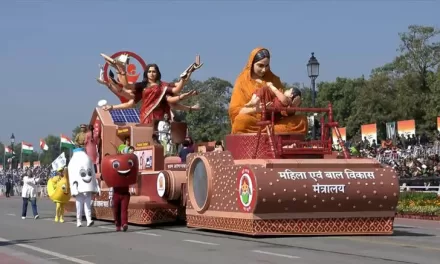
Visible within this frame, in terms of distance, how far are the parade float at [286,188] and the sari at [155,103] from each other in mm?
4776

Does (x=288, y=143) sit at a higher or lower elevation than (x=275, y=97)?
lower

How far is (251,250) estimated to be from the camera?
12.1 m

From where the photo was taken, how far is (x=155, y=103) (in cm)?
2133

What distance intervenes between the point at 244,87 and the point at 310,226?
373cm

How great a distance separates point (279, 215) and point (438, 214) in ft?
34.0

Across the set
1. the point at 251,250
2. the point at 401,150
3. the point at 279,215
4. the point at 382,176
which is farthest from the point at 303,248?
the point at 401,150

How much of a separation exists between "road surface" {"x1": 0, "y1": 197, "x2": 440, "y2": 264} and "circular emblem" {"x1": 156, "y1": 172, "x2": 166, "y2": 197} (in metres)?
1.02

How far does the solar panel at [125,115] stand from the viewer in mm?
22469

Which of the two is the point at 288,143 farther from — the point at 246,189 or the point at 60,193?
the point at 60,193

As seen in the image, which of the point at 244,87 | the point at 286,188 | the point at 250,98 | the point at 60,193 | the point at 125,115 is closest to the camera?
the point at 286,188

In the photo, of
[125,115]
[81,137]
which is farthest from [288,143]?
[125,115]

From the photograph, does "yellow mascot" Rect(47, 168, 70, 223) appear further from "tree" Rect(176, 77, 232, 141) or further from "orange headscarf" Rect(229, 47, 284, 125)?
"tree" Rect(176, 77, 232, 141)

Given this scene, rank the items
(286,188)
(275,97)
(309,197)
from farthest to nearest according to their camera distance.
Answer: (275,97) < (309,197) < (286,188)

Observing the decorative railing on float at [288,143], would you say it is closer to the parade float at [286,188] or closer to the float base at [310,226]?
the parade float at [286,188]
